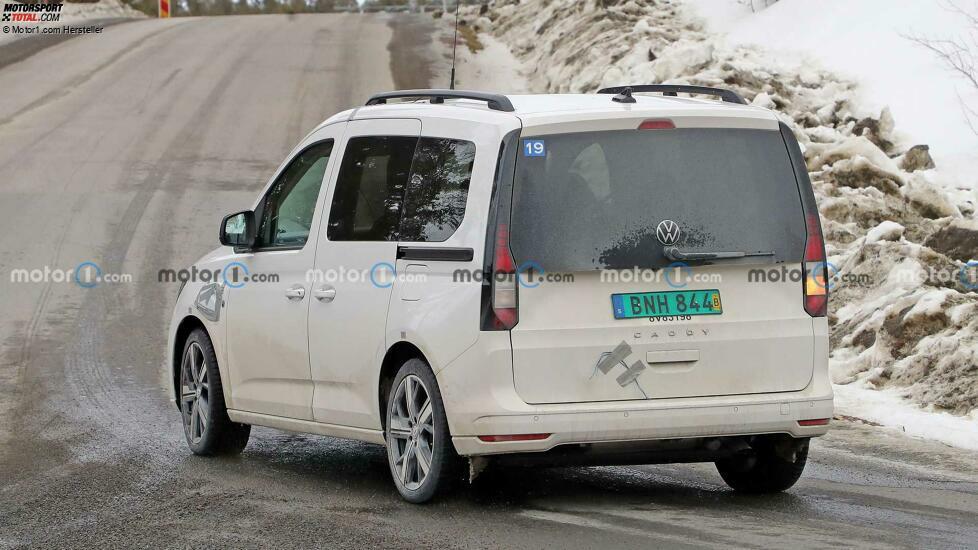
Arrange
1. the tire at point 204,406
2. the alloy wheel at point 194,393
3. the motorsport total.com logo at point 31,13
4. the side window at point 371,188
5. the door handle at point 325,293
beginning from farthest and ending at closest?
the motorsport total.com logo at point 31,13 → the alloy wheel at point 194,393 → the tire at point 204,406 → the door handle at point 325,293 → the side window at point 371,188

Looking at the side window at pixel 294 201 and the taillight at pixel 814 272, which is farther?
the side window at pixel 294 201

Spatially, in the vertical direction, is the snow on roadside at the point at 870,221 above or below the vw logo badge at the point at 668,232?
below

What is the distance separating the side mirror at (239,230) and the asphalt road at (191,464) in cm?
132

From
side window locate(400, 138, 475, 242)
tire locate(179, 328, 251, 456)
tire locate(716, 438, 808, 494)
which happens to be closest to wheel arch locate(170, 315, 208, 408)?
tire locate(179, 328, 251, 456)

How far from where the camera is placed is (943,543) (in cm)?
580

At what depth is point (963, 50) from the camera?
56.7ft

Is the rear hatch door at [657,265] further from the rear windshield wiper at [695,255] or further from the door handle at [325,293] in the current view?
the door handle at [325,293]

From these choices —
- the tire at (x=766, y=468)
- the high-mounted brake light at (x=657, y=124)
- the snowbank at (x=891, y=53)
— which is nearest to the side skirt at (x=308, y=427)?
the tire at (x=766, y=468)

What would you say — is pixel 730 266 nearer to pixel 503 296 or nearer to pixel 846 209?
pixel 503 296

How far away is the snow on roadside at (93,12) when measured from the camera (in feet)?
142

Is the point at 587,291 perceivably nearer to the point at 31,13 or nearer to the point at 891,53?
the point at 891,53

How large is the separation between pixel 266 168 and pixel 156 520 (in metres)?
16.0

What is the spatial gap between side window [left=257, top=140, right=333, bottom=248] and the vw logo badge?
2.16 metres

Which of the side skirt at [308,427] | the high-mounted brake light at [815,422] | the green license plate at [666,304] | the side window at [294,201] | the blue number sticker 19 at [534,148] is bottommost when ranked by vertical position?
the side skirt at [308,427]
